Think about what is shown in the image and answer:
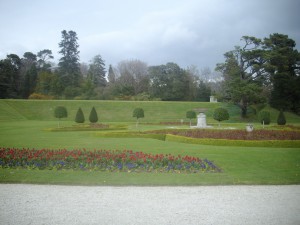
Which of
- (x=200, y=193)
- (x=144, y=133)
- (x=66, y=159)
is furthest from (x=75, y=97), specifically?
(x=200, y=193)

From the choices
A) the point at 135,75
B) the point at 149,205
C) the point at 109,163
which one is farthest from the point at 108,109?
the point at 149,205

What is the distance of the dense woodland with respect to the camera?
40.8 meters

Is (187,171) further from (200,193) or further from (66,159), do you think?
(66,159)

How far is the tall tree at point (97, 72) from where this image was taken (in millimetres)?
69419

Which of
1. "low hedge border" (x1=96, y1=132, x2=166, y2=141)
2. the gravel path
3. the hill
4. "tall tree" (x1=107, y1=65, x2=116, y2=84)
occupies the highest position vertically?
"tall tree" (x1=107, y1=65, x2=116, y2=84)

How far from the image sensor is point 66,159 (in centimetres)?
1021

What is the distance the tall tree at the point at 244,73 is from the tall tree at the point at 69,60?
36.2 metres

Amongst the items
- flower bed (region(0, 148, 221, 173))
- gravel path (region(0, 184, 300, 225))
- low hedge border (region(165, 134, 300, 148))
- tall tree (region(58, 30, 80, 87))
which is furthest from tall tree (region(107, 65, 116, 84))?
gravel path (region(0, 184, 300, 225))

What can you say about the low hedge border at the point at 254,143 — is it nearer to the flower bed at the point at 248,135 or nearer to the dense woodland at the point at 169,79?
the flower bed at the point at 248,135

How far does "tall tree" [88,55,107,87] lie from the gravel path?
62.1 metres

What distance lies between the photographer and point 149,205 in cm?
623

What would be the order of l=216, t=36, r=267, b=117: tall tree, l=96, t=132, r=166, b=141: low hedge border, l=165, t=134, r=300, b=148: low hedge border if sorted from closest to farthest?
1. l=165, t=134, r=300, b=148: low hedge border
2. l=96, t=132, r=166, b=141: low hedge border
3. l=216, t=36, r=267, b=117: tall tree

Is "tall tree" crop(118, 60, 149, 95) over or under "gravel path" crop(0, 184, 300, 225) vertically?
over

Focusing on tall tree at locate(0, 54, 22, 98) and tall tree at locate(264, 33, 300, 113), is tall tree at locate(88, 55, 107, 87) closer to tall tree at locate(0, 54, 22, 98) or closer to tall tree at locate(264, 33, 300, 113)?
tall tree at locate(0, 54, 22, 98)
